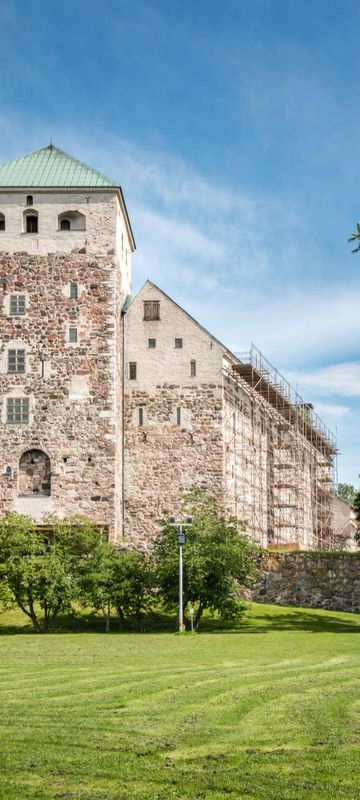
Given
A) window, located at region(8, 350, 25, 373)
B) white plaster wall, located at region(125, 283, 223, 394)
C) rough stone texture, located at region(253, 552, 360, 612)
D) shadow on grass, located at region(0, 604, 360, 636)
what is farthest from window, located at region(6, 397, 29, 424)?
rough stone texture, located at region(253, 552, 360, 612)

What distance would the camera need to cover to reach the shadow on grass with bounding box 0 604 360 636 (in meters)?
36.1

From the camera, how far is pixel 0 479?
4550 cm

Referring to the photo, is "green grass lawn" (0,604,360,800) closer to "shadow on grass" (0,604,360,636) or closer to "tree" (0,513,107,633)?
"shadow on grass" (0,604,360,636)

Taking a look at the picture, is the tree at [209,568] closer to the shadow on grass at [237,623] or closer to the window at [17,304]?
the shadow on grass at [237,623]

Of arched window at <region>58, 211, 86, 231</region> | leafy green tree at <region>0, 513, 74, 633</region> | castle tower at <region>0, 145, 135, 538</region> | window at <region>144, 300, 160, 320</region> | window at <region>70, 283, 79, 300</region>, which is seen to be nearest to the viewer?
Result: leafy green tree at <region>0, 513, 74, 633</region>

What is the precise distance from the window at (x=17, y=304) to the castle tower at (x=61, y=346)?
50mm

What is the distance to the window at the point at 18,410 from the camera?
45938 millimetres

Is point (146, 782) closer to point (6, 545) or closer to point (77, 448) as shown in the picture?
point (6, 545)

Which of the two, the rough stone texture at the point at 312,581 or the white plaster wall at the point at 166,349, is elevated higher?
the white plaster wall at the point at 166,349

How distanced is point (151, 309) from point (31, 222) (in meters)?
7.54

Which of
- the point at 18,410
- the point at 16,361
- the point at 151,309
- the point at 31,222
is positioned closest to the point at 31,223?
the point at 31,222

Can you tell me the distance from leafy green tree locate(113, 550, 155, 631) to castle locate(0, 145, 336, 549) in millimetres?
6601

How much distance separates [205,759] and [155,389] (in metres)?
38.4

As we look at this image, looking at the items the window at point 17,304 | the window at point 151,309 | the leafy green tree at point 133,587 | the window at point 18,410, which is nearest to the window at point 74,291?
the window at point 17,304
